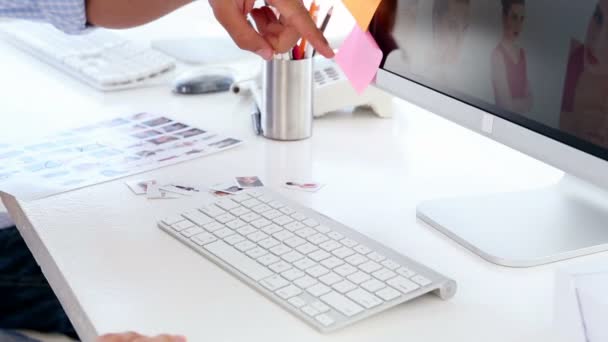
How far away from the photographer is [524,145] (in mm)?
772

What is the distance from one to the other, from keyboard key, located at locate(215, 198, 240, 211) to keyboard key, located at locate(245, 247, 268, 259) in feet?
0.32

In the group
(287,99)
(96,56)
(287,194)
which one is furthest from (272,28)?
(96,56)

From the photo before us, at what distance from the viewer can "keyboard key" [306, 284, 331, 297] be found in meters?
0.66

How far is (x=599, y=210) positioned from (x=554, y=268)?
0.41ft

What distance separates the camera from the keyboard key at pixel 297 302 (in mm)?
651

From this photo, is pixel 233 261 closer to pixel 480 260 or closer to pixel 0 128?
pixel 480 260

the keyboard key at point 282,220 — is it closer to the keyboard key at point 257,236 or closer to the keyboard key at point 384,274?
the keyboard key at point 257,236

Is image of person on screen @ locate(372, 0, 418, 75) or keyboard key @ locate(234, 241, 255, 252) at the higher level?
image of person on screen @ locate(372, 0, 418, 75)

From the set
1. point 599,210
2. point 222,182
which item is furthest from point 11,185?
point 599,210

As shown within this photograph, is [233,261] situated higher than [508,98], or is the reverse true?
[508,98]

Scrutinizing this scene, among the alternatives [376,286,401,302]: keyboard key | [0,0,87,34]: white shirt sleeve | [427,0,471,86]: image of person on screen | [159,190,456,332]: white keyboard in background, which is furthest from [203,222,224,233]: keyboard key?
[0,0,87,34]: white shirt sleeve

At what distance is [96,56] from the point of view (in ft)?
4.82

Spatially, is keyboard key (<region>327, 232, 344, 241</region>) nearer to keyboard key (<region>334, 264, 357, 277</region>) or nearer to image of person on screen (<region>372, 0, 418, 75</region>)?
keyboard key (<region>334, 264, 357, 277</region>)

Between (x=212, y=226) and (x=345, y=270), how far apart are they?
16 centimetres
